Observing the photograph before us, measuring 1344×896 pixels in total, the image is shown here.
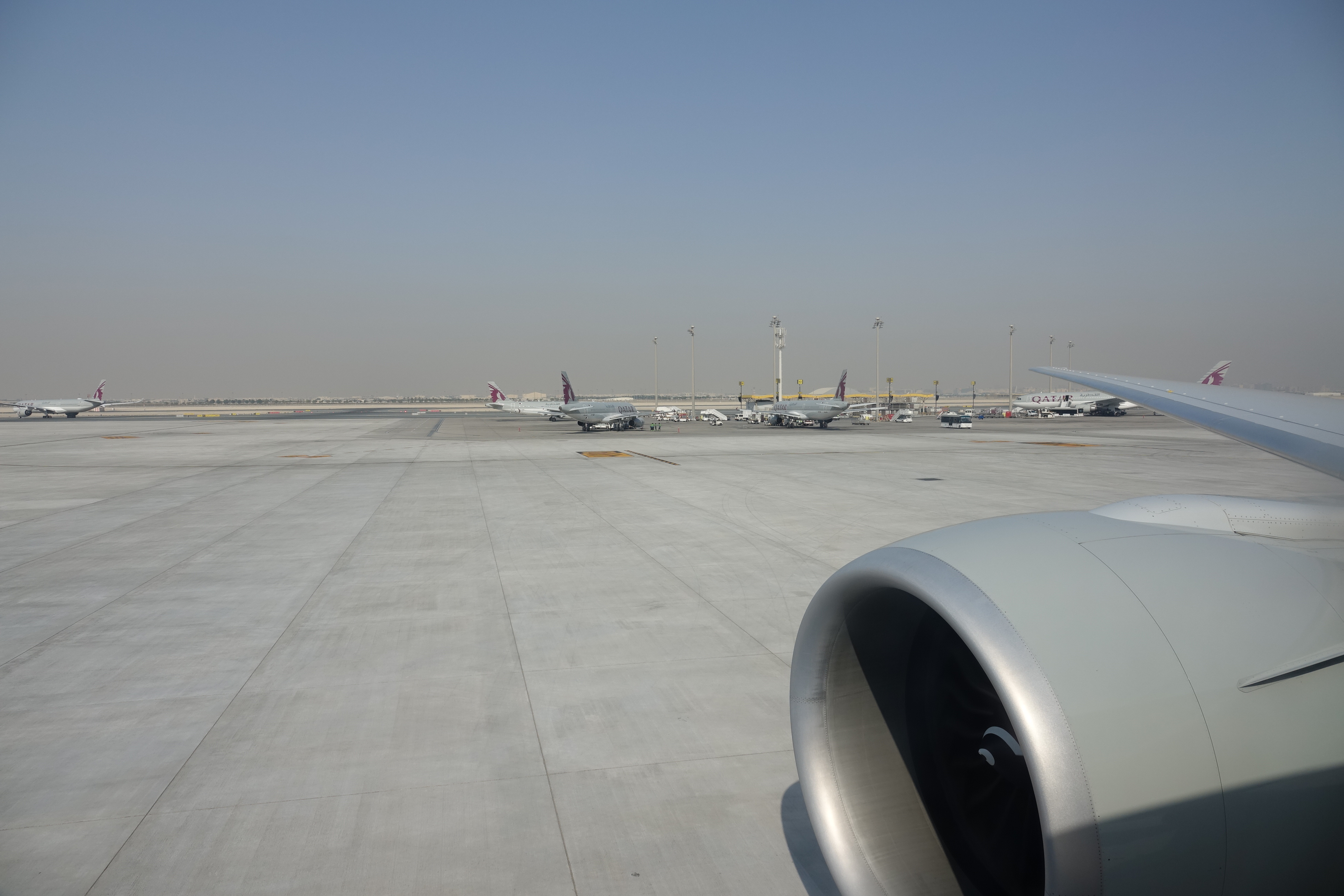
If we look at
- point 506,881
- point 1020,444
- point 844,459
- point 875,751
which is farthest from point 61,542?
point 1020,444

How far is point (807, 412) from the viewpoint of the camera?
61.8 m

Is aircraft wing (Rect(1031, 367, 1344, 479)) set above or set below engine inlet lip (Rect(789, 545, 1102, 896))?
above

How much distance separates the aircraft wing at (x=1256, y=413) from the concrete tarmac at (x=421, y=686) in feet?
0.48

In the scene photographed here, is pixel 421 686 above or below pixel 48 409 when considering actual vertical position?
below

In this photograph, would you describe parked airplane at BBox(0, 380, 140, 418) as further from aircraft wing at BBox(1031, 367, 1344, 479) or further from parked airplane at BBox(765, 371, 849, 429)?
aircraft wing at BBox(1031, 367, 1344, 479)

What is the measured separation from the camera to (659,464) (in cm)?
2930

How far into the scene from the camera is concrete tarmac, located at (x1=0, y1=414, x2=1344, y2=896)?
4.38m

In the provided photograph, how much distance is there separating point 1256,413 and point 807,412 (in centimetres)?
5889

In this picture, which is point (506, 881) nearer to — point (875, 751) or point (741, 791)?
point (741, 791)

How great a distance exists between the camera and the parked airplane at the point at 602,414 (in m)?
59.5

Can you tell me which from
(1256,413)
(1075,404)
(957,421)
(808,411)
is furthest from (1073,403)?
(1256,413)

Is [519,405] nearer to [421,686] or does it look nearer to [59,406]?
[59,406]

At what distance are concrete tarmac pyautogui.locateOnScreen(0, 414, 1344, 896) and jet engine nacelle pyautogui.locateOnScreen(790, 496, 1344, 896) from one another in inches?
10.0

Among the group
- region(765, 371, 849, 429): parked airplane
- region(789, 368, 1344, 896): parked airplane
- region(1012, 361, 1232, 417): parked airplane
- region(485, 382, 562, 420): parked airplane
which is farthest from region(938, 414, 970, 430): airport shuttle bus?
region(789, 368, 1344, 896): parked airplane
